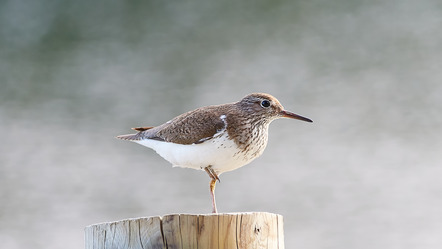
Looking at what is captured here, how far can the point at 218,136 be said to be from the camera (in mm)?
5363

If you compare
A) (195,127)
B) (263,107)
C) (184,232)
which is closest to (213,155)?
(195,127)

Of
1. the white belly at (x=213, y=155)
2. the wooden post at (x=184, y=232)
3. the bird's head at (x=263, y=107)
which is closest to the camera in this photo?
the wooden post at (x=184, y=232)

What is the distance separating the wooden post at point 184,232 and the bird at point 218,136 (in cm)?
159

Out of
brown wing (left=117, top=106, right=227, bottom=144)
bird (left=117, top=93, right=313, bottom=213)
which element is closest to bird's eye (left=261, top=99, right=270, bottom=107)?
bird (left=117, top=93, right=313, bottom=213)

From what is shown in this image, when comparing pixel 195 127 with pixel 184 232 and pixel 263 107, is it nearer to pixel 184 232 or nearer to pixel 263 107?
pixel 263 107

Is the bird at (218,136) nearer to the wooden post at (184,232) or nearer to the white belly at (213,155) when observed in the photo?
the white belly at (213,155)

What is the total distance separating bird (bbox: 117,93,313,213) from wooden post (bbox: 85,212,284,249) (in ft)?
5.21

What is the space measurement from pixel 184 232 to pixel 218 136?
1.88 meters

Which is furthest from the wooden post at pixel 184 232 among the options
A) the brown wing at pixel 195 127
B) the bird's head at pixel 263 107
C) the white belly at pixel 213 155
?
the bird's head at pixel 263 107

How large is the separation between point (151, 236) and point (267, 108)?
251 centimetres

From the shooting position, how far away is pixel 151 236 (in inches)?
143

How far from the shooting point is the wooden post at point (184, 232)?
3.59m

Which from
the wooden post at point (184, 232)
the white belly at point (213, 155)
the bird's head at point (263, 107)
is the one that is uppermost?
the bird's head at point (263, 107)

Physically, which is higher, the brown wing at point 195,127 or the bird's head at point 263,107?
the bird's head at point 263,107
